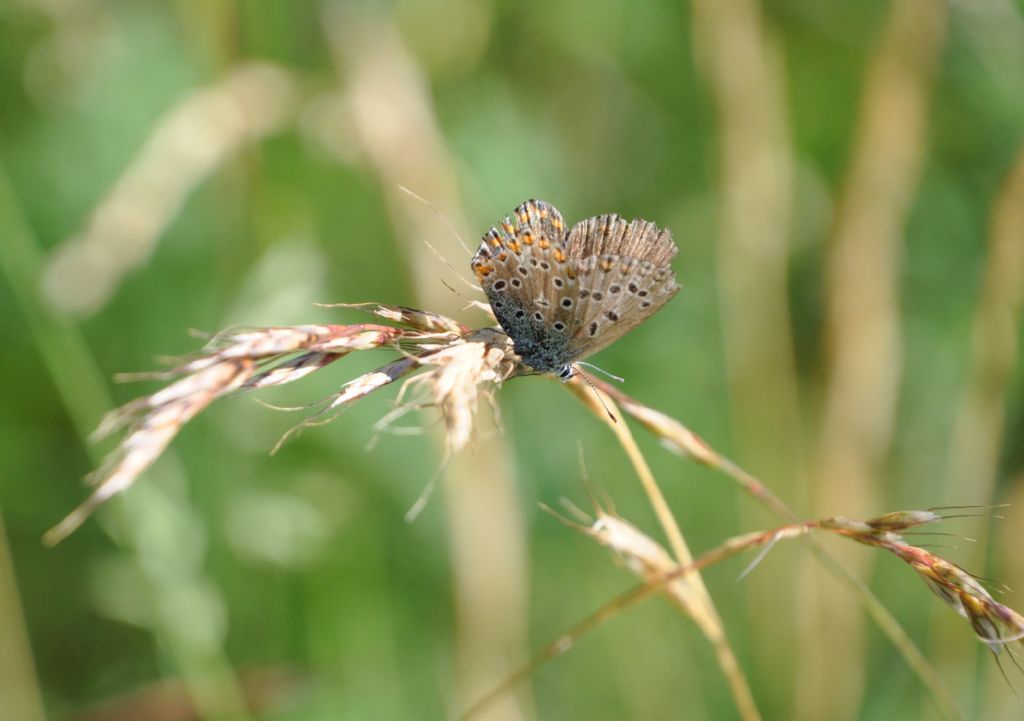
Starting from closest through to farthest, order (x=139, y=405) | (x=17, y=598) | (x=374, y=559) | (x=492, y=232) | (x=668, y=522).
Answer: (x=139, y=405), (x=668, y=522), (x=492, y=232), (x=17, y=598), (x=374, y=559)

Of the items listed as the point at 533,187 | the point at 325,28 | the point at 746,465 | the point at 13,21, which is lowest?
the point at 746,465

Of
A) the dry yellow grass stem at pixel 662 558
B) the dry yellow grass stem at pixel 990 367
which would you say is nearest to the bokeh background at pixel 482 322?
the dry yellow grass stem at pixel 990 367

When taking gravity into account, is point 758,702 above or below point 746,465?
below

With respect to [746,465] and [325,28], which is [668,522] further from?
[325,28]

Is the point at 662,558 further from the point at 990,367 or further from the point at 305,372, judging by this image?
the point at 990,367

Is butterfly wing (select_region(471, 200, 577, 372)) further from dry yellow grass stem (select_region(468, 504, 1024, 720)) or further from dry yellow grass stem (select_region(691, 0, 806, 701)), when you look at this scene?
dry yellow grass stem (select_region(691, 0, 806, 701))

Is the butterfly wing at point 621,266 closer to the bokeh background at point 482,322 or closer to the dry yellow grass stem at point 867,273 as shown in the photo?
the bokeh background at point 482,322

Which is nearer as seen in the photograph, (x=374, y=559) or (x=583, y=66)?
(x=374, y=559)

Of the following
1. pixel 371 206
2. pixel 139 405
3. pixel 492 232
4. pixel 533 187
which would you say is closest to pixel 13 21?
pixel 371 206
